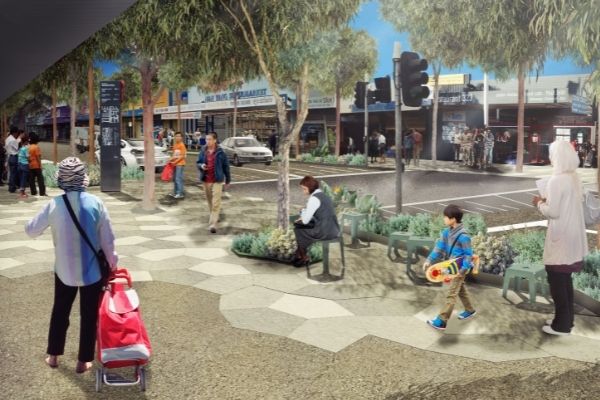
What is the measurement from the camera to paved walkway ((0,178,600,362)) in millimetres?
5070

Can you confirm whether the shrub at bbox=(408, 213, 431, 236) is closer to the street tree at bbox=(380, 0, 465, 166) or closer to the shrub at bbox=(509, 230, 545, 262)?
the shrub at bbox=(509, 230, 545, 262)

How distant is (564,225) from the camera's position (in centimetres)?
506

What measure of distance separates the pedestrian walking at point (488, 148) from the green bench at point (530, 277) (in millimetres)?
15352

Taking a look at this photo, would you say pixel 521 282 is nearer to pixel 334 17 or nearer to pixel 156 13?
pixel 334 17

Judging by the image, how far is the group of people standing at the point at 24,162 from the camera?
13.7 m

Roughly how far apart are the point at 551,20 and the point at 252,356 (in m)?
4.83

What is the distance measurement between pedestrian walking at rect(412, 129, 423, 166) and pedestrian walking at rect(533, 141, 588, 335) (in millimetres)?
15193

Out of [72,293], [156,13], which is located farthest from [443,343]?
[156,13]

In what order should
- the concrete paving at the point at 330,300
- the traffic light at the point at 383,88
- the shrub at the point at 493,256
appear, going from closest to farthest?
the concrete paving at the point at 330,300
the shrub at the point at 493,256
the traffic light at the point at 383,88

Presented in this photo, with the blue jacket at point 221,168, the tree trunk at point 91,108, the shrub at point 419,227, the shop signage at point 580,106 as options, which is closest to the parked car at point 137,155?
the tree trunk at point 91,108

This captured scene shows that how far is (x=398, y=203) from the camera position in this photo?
9.23m

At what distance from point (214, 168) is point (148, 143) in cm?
342

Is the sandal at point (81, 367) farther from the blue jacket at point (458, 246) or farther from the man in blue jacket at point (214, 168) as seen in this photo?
the man in blue jacket at point (214, 168)

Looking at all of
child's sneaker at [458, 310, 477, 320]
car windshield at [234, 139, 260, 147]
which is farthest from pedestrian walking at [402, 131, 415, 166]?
child's sneaker at [458, 310, 477, 320]
